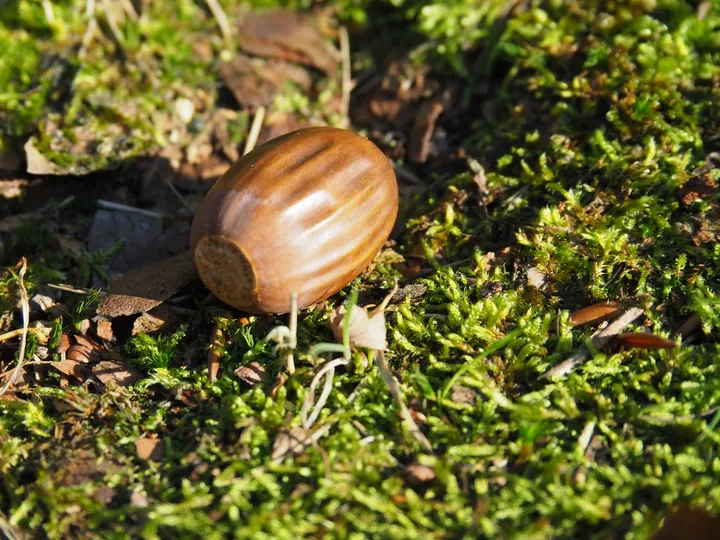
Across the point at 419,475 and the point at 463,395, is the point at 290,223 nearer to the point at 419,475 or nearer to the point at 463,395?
the point at 463,395

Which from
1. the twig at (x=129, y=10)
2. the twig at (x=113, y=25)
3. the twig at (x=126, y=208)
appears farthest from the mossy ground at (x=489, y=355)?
the twig at (x=129, y=10)

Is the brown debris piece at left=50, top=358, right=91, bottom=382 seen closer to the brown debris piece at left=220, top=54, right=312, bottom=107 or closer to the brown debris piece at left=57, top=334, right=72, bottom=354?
the brown debris piece at left=57, top=334, right=72, bottom=354

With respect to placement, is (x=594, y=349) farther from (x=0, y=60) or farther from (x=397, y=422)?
(x=0, y=60)

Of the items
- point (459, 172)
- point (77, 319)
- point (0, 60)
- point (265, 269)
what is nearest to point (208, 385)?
point (265, 269)

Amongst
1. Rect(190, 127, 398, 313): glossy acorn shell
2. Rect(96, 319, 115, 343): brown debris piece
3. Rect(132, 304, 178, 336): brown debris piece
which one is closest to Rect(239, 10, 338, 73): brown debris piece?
Rect(190, 127, 398, 313): glossy acorn shell

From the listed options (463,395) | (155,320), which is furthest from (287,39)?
(463,395)

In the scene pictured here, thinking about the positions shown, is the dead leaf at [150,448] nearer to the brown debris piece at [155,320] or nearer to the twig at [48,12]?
the brown debris piece at [155,320]

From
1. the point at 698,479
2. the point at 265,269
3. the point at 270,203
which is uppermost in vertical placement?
the point at 270,203
